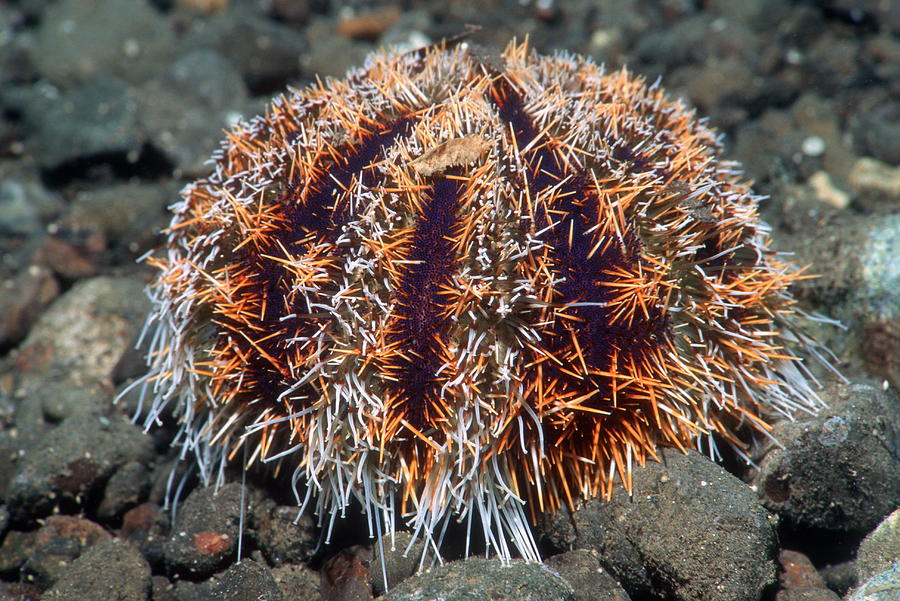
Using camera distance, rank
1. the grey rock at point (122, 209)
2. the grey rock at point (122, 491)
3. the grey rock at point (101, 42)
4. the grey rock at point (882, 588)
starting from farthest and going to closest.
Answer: the grey rock at point (101, 42) < the grey rock at point (122, 209) < the grey rock at point (122, 491) < the grey rock at point (882, 588)

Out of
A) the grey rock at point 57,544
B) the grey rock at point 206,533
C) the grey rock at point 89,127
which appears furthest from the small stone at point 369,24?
the grey rock at point 57,544

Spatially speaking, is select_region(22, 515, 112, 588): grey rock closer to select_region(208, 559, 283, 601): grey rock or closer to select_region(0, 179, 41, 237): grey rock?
select_region(208, 559, 283, 601): grey rock

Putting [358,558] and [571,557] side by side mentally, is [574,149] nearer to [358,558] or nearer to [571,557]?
[571,557]

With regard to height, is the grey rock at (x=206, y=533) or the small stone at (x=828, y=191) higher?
the small stone at (x=828, y=191)

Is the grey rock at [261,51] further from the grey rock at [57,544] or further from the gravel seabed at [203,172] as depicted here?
the grey rock at [57,544]

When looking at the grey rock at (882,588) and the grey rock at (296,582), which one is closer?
the grey rock at (882,588)

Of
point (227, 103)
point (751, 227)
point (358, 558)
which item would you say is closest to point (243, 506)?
point (358, 558)

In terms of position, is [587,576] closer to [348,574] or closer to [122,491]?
[348,574]
